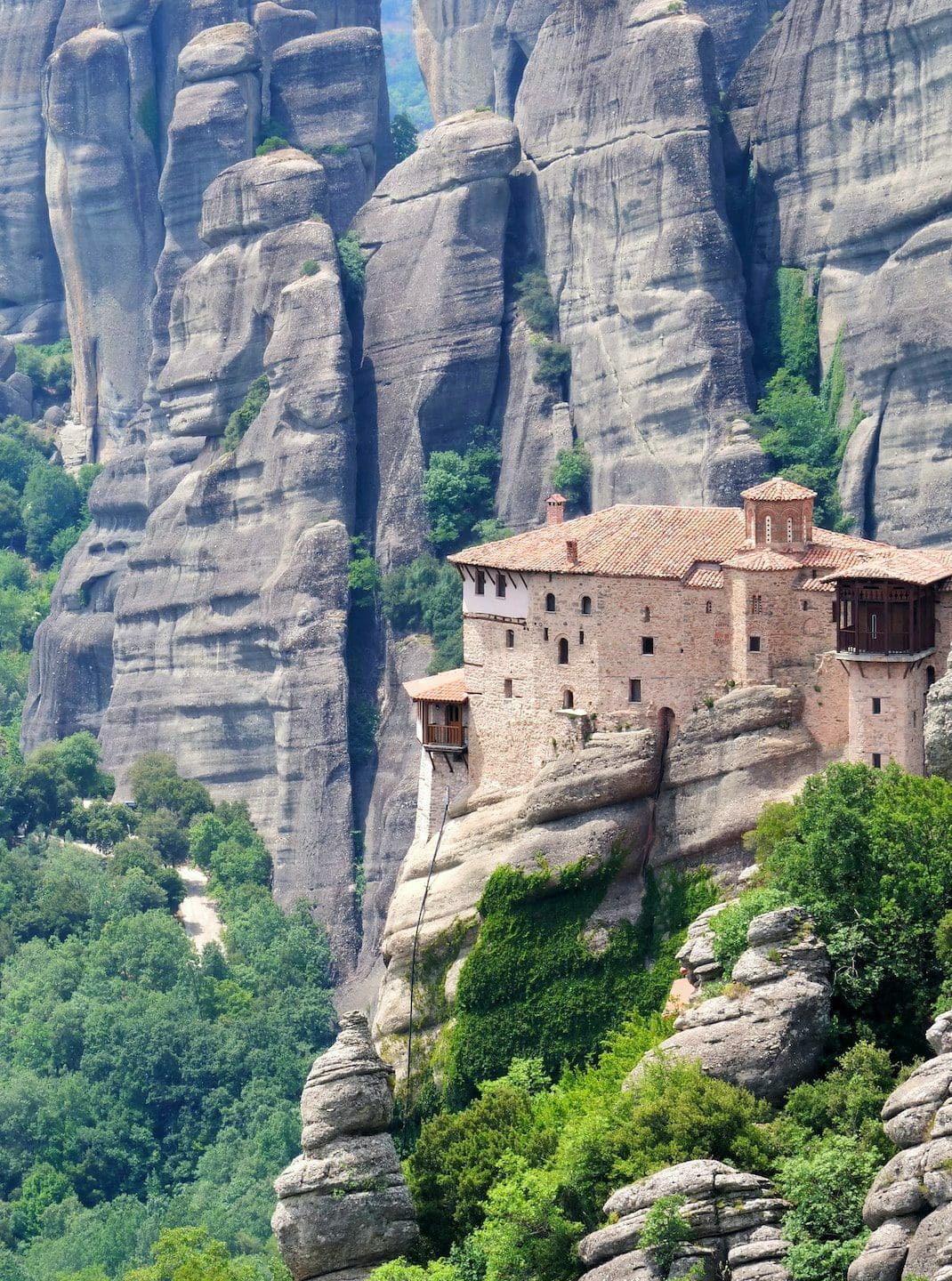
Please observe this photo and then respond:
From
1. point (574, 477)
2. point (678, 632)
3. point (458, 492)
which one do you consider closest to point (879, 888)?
point (678, 632)

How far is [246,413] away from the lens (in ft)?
412

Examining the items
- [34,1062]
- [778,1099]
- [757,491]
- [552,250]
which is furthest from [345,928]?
[778,1099]

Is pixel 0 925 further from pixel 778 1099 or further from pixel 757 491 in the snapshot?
pixel 778 1099

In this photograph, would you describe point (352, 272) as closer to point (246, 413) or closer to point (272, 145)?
point (246, 413)

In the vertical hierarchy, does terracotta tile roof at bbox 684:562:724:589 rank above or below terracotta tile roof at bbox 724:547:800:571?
below

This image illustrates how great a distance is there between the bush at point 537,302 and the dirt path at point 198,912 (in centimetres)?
2037

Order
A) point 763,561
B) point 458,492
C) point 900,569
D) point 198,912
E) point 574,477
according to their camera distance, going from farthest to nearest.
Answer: point 458,492 < point 198,912 < point 574,477 < point 763,561 < point 900,569

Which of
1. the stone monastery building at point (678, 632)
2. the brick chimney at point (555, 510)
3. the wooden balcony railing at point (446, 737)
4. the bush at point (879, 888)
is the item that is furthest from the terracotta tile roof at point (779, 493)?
the brick chimney at point (555, 510)

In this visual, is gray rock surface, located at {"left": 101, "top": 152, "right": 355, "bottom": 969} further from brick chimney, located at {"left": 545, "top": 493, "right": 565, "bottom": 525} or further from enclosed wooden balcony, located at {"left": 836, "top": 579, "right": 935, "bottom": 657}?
enclosed wooden balcony, located at {"left": 836, "top": 579, "right": 935, "bottom": 657}

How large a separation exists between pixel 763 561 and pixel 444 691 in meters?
9.35

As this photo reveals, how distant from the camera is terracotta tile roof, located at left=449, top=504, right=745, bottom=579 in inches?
3073

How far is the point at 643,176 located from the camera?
116 meters

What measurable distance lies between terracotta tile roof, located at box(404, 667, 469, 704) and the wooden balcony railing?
0.56 metres

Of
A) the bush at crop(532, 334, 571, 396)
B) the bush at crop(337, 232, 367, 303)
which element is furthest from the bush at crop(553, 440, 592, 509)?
the bush at crop(337, 232, 367, 303)
